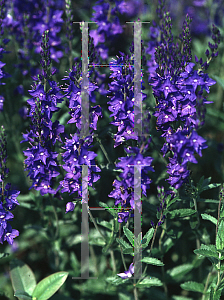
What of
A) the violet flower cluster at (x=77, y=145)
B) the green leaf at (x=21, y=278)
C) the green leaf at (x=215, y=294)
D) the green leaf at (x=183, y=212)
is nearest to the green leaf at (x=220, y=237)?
the green leaf at (x=183, y=212)

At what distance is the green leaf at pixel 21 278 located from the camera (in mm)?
3383

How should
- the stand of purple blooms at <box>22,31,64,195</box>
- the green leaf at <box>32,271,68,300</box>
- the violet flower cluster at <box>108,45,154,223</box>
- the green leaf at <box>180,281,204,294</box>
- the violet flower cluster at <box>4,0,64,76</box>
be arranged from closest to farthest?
the violet flower cluster at <box>108,45,154,223</box> < the stand of purple blooms at <box>22,31,64,195</box> < the green leaf at <box>32,271,68,300</box> < the green leaf at <box>180,281,204,294</box> < the violet flower cluster at <box>4,0,64,76</box>

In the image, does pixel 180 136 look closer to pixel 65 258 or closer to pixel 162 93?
pixel 162 93

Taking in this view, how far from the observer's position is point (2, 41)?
382cm

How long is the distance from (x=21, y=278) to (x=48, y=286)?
0.43 m

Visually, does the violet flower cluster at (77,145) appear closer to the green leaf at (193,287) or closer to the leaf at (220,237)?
the leaf at (220,237)

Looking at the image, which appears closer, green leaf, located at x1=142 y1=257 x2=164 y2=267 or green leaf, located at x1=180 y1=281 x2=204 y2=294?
green leaf, located at x1=142 y1=257 x2=164 y2=267

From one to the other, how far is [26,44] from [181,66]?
6.85 ft

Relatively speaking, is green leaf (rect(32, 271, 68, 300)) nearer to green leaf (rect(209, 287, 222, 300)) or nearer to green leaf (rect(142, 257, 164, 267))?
green leaf (rect(142, 257, 164, 267))

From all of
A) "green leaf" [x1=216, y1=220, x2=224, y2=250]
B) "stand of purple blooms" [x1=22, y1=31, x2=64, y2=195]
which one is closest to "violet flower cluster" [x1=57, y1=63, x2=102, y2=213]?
"stand of purple blooms" [x1=22, y1=31, x2=64, y2=195]

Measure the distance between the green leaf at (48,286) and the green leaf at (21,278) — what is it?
199 mm

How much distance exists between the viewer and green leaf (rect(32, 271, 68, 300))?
313 cm

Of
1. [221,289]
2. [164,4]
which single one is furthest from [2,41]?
[221,289]

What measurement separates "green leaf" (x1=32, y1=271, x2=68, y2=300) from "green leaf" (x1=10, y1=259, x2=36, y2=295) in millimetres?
199
